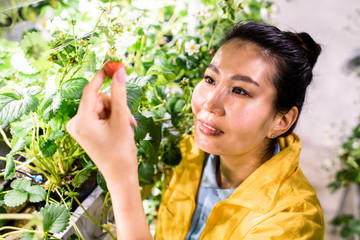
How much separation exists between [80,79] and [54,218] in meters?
0.33

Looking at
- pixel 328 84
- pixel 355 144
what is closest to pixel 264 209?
pixel 355 144

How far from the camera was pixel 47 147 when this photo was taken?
0.69m

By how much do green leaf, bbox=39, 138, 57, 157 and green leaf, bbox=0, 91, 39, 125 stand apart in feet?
0.41

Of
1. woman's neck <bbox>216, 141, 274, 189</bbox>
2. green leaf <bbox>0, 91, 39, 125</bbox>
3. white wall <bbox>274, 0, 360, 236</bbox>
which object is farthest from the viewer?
white wall <bbox>274, 0, 360, 236</bbox>

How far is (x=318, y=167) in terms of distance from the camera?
260 centimetres

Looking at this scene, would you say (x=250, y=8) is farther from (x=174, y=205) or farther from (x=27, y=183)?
(x=27, y=183)

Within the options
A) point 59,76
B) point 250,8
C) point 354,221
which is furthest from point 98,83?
point 354,221

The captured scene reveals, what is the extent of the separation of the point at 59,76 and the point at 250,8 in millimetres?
1204

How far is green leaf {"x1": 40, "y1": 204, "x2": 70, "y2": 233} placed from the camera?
0.63 m

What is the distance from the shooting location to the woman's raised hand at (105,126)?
439mm

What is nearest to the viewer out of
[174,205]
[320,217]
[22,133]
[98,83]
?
[98,83]

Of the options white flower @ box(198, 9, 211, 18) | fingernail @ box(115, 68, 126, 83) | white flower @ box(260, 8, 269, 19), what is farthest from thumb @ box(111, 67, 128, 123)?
white flower @ box(260, 8, 269, 19)

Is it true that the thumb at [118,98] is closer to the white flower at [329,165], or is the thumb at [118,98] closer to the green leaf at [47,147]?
the green leaf at [47,147]

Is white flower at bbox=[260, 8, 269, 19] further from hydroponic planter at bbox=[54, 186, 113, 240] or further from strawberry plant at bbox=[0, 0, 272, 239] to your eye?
hydroponic planter at bbox=[54, 186, 113, 240]
